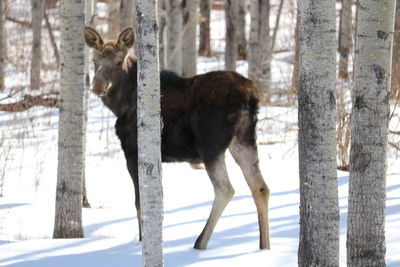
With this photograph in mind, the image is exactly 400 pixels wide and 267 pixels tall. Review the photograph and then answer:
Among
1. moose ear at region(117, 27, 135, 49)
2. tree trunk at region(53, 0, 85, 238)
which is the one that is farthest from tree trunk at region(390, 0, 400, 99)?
tree trunk at region(53, 0, 85, 238)

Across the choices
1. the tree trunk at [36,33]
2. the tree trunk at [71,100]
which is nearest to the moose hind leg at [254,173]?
the tree trunk at [71,100]

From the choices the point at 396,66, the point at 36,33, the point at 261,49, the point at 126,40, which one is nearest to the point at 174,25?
the point at 261,49

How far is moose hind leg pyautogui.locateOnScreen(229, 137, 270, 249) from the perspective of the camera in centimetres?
696

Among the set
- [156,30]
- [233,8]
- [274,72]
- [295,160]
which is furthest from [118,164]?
[274,72]

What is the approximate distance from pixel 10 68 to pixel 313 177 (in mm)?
19863

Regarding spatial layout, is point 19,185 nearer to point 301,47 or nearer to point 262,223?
point 262,223

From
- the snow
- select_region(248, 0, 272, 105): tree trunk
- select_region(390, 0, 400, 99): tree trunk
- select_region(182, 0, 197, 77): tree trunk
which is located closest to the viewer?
the snow

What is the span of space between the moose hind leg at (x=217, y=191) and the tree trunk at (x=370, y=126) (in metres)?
1.98

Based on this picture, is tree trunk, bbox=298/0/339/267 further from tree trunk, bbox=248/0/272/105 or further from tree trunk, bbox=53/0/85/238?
tree trunk, bbox=248/0/272/105

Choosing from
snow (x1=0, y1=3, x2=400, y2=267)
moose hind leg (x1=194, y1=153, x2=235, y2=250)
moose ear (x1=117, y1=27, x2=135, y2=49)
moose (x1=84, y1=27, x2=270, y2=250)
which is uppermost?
moose ear (x1=117, y1=27, x2=135, y2=49)

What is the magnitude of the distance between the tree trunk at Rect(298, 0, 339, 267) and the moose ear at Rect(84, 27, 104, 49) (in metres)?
3.48

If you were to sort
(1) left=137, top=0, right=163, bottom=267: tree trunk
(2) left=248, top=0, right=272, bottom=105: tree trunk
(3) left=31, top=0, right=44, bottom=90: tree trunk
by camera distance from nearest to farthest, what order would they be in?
(1) left=137, top=0, right=163, bottom=267: tree trunk
(2) left=248, top=0, right=272, bottom=105: tree trunk
(3) left=31, top=0, right=44, bottom=90: tree trunk

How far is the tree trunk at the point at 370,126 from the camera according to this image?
4832 millimetres

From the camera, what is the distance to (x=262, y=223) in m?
6.87
